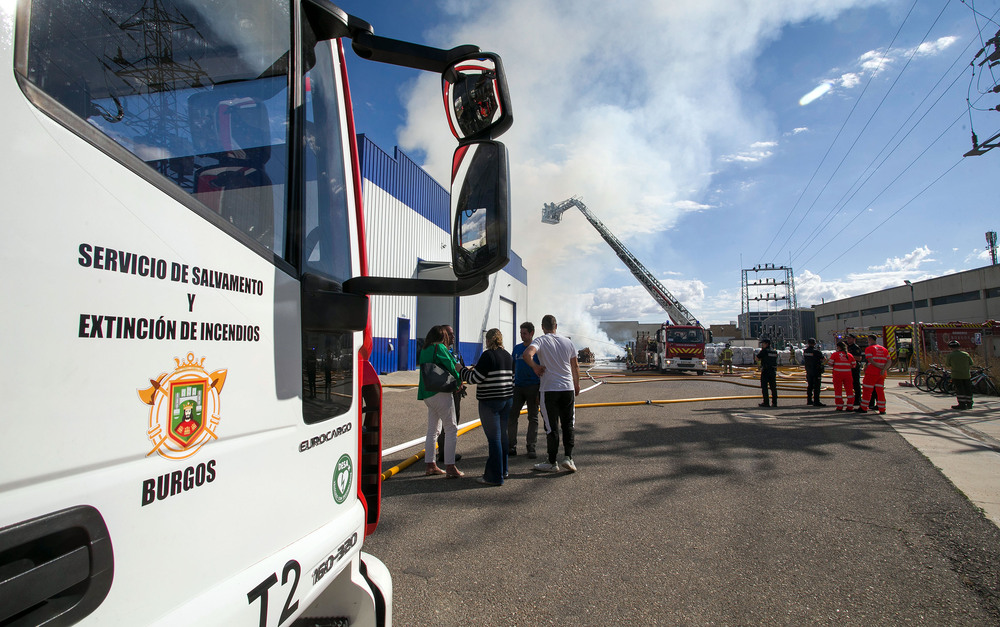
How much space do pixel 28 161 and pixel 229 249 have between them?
435 millimetres

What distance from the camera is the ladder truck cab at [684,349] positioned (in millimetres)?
23109

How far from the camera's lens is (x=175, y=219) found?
3.39 feet

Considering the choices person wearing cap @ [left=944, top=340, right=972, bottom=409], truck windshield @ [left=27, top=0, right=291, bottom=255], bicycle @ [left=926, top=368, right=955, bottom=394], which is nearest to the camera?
truck windshield @ [left=27, top=0, right=291, bottom=255]

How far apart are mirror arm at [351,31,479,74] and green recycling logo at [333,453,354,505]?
4.73 ft

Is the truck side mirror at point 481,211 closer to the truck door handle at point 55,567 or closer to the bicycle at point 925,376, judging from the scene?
the truck door handle at point 55,567

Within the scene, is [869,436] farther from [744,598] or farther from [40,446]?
[40,446]

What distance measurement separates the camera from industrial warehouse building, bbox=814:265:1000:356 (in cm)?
3775

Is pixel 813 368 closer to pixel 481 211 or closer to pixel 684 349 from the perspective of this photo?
pixel 481 211

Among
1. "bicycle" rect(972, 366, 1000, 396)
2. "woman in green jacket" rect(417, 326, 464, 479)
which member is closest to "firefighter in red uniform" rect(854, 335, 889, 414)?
"bicycle" rect(972, 366, 1000, 396)

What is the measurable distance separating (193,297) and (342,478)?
0.85 metres

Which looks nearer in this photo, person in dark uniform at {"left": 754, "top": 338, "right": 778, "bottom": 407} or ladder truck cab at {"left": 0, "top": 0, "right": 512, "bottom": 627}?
ladder truck cab at {"left": 0, "top": 0, "right": 512, "bottom": 627}

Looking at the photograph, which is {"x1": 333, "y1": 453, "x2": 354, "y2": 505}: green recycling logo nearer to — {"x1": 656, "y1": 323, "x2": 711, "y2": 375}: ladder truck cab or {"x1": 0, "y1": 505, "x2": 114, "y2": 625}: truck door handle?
{"x1": 0, "y1": 505, "x2": 114, "y2": 625}: truck door handle

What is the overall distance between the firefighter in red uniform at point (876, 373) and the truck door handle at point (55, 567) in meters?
11.5

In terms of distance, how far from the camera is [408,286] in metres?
1.67
